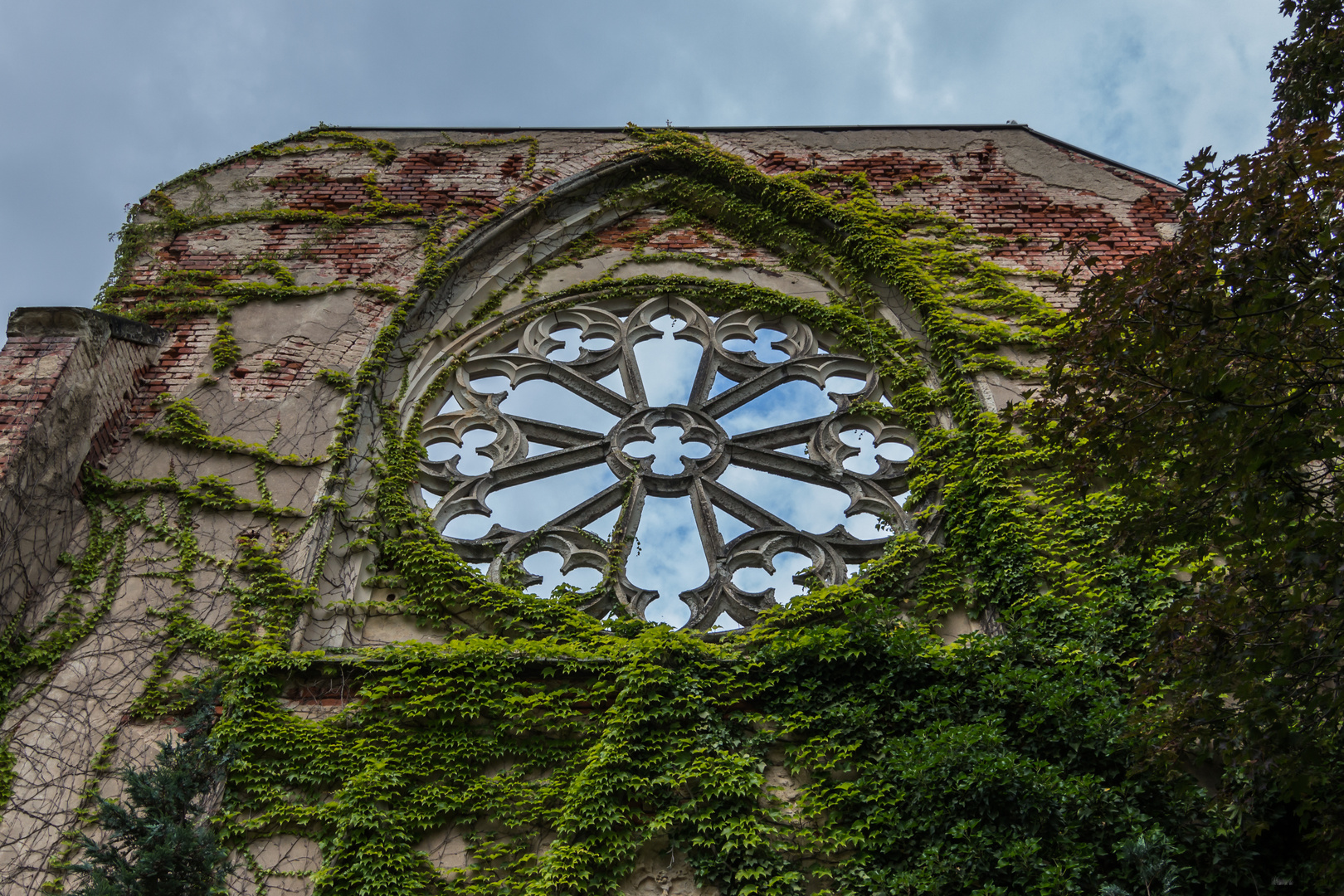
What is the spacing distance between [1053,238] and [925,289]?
4.70ft

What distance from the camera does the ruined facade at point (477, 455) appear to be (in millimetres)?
5555

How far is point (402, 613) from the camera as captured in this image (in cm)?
669

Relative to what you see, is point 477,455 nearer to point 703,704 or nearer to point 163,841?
point 703,704

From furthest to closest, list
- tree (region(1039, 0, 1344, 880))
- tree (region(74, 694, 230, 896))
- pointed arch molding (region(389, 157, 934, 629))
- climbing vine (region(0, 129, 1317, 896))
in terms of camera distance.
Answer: pointed arch molding (region(389, 157, 934, 629)) → climbing vine (region(0, 129, 1317, 896)) → tree (region(74, 694, 230, 896)) → tree (region(1039, 0, 1344, 880))

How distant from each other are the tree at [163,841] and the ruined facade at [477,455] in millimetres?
720

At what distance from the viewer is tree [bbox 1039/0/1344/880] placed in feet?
14.0

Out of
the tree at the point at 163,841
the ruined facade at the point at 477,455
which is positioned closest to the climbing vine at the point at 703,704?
the ruined facade at the point at 477,455

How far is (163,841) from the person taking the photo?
4.46 metres

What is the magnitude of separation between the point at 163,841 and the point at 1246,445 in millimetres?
4390

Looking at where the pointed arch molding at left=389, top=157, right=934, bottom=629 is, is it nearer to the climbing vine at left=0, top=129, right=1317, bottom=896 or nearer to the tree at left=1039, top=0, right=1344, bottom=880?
the climbing vine at left=0, top=129, right=1317, bottom=896

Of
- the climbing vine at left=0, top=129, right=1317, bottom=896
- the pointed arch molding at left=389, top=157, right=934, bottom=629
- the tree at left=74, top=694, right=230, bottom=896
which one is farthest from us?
the pointed arch molding at left=389, top=157, right=934, bottom=629

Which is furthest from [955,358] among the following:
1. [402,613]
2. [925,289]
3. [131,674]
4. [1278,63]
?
[131,674]

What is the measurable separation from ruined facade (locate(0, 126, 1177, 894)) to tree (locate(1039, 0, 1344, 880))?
80 centimetres

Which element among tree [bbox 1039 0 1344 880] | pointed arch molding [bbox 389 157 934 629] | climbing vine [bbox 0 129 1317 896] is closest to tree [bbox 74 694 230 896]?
climbing vine [bbox 0 129 1317 896]
